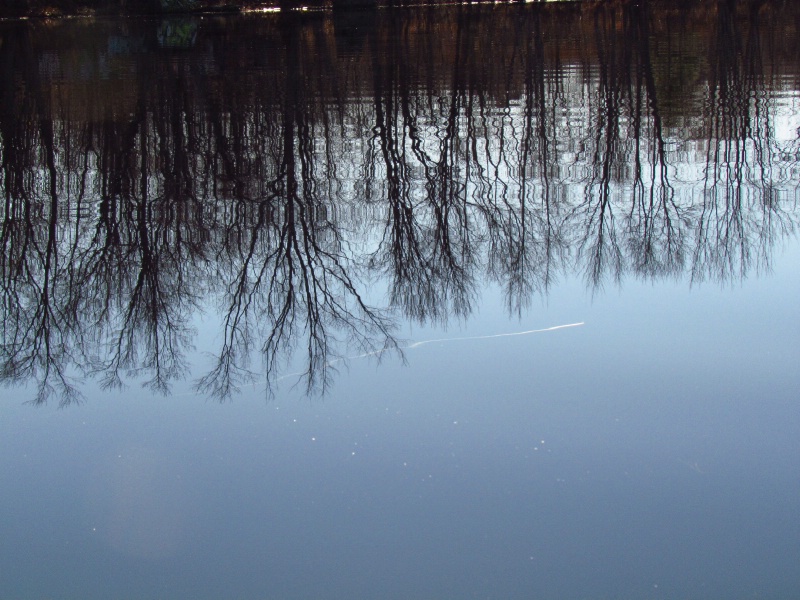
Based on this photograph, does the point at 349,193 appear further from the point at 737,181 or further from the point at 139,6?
Result: the point at 139,6

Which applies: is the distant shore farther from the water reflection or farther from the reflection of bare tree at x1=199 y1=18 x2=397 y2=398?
the reflection of bare tree at x1=199 y1=18 x2=397 y2=398

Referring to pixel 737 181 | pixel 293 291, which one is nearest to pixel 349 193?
pixel 293 291

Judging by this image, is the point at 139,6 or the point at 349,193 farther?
the point at 139,6

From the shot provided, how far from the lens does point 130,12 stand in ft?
101

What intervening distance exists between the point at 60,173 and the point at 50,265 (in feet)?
7.83

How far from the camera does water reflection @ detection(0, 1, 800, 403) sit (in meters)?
5.82

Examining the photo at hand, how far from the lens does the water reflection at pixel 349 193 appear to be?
19.1 feet

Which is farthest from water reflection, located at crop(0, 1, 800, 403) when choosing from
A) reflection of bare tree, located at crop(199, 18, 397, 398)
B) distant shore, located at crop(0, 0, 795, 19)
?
distant shore, located at crop(0, 0, 795, 19)

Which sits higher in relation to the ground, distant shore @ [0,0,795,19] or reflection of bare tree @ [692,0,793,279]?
distant shore @ [0,0,795,19]

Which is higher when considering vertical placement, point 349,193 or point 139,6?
point 139,6

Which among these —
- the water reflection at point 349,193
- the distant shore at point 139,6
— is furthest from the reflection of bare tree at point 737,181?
the distant shore at point 139,6

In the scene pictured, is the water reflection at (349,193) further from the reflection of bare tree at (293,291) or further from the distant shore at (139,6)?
the distant shore at (139,6)

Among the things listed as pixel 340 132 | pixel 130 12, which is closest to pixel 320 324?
pixel 340 132

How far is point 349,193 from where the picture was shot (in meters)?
8.05
